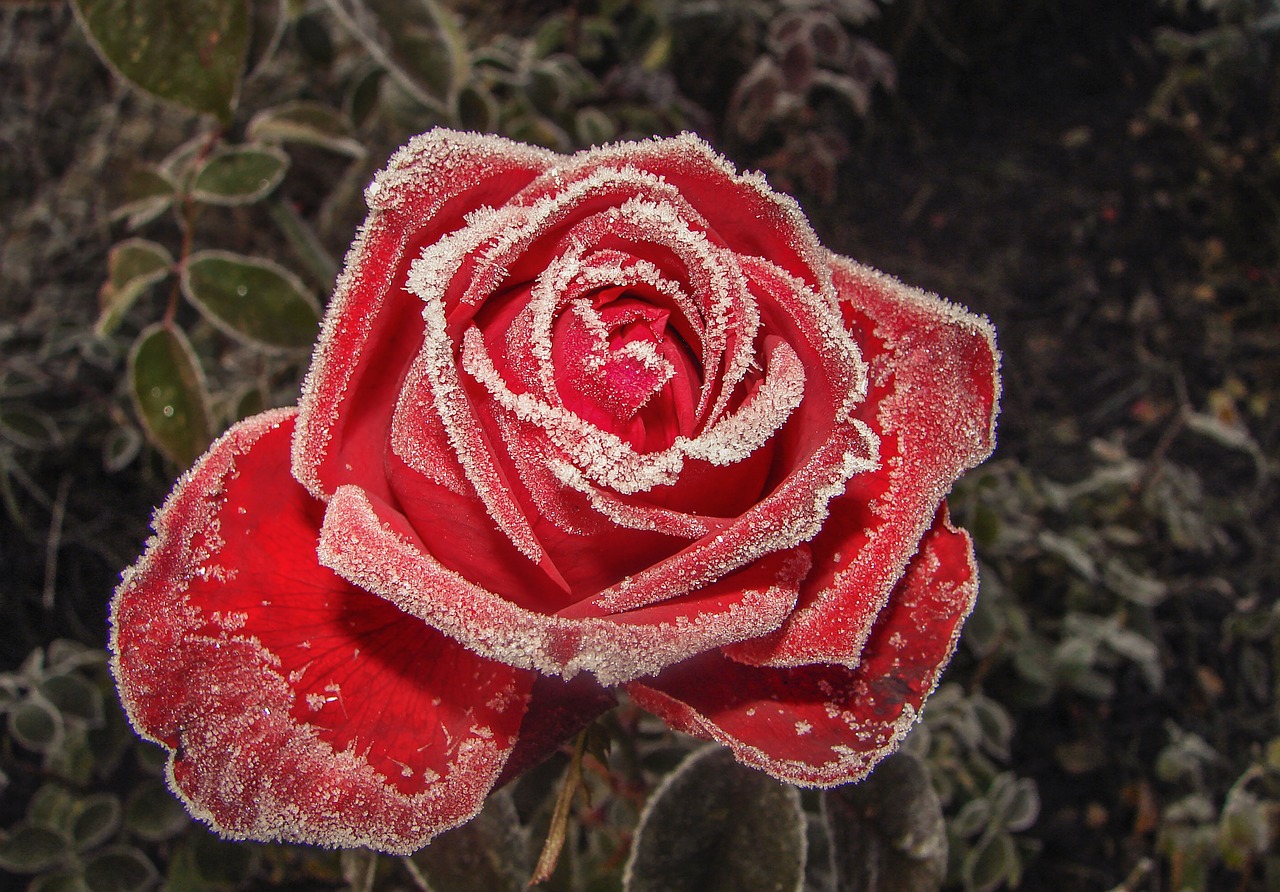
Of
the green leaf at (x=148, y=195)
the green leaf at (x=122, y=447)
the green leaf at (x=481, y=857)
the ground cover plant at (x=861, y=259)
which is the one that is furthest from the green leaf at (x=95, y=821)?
the green leaf at (x=148, y=195)

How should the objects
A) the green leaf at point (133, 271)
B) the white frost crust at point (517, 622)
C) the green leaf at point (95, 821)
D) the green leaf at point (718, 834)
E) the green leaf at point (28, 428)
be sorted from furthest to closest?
the green leaf at point (28, 428)
the green leaf at point (95, 821)
the green leaf at point (133, 271)
the green leaf at point (718, 834)
the white frost crust at point (517, 622)

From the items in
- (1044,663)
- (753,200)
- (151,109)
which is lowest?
(1044,663)

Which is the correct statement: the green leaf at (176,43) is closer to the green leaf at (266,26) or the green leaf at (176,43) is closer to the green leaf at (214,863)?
the green leaf at (266,26)

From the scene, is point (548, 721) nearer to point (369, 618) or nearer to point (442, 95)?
point (369, 618)

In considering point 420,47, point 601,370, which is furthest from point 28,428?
point 601,370

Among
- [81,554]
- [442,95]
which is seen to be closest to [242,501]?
[442,95]

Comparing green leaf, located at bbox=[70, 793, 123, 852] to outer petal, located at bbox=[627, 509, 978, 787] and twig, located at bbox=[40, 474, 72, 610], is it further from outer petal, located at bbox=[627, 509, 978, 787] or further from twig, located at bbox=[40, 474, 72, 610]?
outer petal, located at bbox=[627, 509, 978, 787]

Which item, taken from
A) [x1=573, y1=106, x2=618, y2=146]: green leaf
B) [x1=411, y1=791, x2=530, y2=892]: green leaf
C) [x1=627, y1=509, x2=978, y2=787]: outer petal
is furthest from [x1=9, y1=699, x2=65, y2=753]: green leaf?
[x1=573, y1=106, x2=618, y2=146]: green leaf
